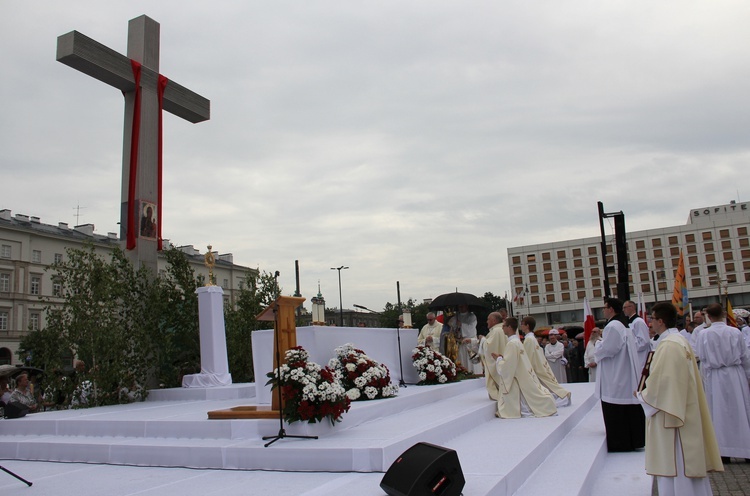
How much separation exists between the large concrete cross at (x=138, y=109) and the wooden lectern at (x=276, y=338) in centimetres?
673

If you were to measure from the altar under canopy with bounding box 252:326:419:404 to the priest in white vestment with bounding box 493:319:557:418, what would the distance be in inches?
105

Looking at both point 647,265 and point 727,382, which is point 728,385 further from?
point 647,265

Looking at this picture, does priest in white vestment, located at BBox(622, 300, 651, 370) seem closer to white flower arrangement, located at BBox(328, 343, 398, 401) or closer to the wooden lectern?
white flower arrangement, located at BBox(328, 343, 398, 401)

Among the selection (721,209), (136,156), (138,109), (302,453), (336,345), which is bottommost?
(302,453)

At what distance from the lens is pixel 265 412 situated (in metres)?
7.62

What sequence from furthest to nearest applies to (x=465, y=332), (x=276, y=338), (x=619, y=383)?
(x=465, y=332) < (x=619, y=383) < (x=276, y=338)

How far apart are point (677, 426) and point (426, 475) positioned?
2248mm

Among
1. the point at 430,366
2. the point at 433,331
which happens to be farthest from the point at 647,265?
the point at 430,366

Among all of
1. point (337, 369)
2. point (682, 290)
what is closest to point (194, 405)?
point (337, 369)

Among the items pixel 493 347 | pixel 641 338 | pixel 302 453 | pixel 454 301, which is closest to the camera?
pixel 302 453

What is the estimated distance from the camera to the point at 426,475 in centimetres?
477

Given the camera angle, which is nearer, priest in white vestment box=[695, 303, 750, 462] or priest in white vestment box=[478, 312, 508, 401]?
priest in white vestment box=[695, 303, 750, 462]

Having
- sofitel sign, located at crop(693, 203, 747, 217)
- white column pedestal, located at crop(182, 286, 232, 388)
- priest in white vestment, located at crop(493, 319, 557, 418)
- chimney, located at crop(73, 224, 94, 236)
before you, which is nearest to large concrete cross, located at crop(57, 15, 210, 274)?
white column pedestal, located at crop(182, 286, 232, 388)

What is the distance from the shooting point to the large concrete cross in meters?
13.3
